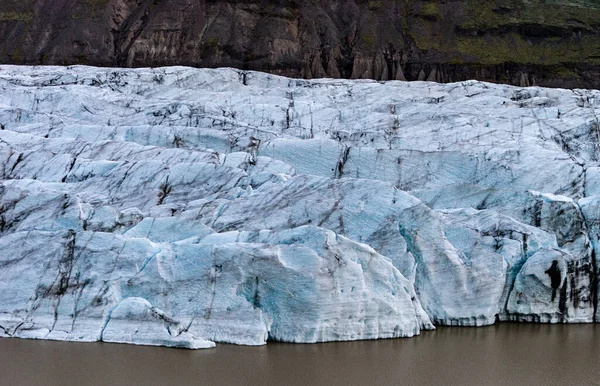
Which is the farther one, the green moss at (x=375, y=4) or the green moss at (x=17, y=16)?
the green moss at (x=375, y=4)

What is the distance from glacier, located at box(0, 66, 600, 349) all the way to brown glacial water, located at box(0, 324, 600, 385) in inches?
24.4

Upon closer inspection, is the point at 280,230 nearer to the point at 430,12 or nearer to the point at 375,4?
the point at 430,12

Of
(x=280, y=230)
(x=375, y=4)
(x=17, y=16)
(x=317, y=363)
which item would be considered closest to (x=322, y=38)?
(x=375, y=4)

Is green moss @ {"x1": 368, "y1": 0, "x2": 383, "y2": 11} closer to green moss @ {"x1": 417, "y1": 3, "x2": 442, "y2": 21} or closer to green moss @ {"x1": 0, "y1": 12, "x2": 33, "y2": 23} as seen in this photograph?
green moss @ {"x1": 417, "y1": 3, "x2": 442, "y2": 21}

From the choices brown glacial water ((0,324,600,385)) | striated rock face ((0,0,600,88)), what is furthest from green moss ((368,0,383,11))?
brown glacial water ((0,324,600,385))

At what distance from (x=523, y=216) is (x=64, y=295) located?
10543 mm

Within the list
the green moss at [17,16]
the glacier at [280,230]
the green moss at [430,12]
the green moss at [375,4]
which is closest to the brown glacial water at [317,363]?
the glacier at [280,230]

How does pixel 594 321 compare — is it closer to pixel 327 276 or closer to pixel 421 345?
pixel 421 345

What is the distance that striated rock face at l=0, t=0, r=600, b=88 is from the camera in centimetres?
4925

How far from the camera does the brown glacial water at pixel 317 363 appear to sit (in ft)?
48.7

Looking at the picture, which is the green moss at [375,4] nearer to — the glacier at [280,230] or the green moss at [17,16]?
the green moss at [17,16]

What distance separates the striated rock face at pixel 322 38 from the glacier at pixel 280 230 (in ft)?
64.2

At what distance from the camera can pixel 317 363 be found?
15.9 m

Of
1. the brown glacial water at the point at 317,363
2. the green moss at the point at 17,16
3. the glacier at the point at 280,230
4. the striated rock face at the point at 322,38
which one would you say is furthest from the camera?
the green moss at the point at 17,16
